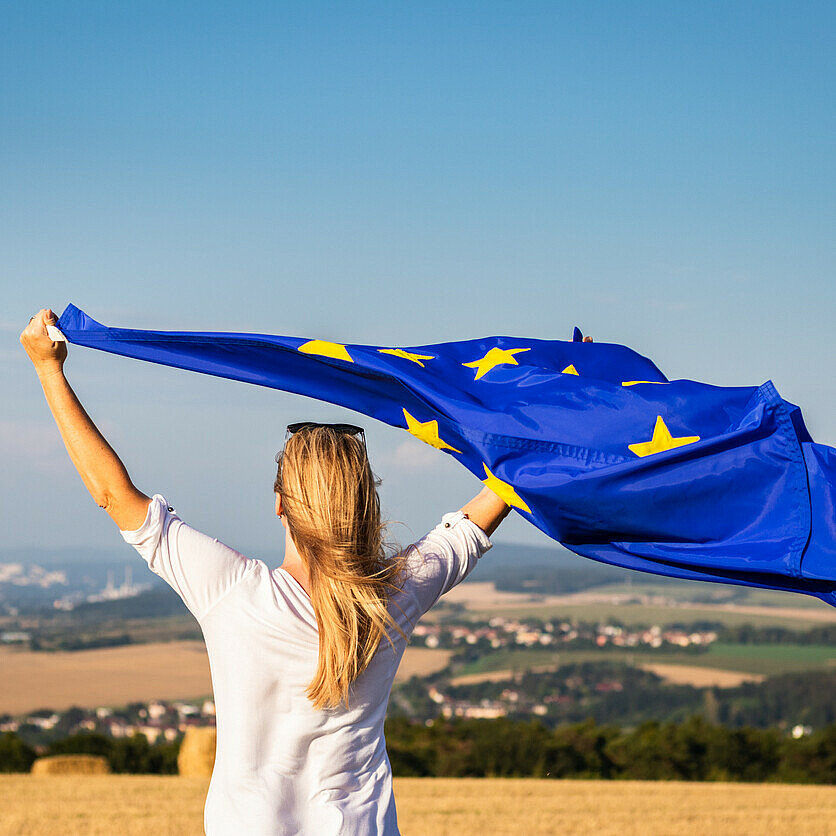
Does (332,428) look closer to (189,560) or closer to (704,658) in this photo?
(189,560)

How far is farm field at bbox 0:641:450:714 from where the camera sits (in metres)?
44.1

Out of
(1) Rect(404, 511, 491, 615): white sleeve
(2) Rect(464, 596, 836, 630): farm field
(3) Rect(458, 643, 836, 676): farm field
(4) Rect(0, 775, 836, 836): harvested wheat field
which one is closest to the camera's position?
(1) Rect(404, 511, 491, 615): white sleeve

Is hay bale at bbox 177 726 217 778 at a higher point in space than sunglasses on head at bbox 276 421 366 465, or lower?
lower

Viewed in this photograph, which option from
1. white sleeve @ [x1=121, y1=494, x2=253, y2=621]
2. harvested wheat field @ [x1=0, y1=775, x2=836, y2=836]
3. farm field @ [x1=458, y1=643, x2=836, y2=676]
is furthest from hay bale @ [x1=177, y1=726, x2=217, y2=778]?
farm field @ [x1=458, y1=643, x2=836, y2=676]

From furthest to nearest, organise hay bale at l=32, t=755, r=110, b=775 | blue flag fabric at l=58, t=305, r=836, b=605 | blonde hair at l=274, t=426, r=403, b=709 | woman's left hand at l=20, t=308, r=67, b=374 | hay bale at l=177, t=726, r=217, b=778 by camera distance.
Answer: hay bale at l=177, t=726, r=217, b=778, hay bale at l=32, t=755, r=110, b=775, blue flag fabric at l=58, t=305, r=836, b=605, woman's left hand at l=20, t=308, r=67, b=374, blonde hair at l=274, t=426, r=403, b=709

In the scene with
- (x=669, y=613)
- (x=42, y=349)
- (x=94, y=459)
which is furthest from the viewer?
(x=669, y=613)

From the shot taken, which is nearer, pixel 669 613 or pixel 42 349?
pixel 42 349

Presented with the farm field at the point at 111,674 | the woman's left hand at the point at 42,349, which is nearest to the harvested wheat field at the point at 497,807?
Result: the woman's left hand at the point at 42,349

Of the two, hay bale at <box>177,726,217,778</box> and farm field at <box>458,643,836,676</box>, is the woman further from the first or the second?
farm field at <box>458,643,836,676</box>

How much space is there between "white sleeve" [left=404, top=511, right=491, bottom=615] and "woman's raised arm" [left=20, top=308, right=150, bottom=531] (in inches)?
33.6

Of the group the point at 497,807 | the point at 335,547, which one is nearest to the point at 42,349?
the point at 335,547

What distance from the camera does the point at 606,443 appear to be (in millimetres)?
4051

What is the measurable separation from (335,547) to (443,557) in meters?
0.53

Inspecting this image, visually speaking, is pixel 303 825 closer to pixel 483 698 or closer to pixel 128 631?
pixel 483 698
